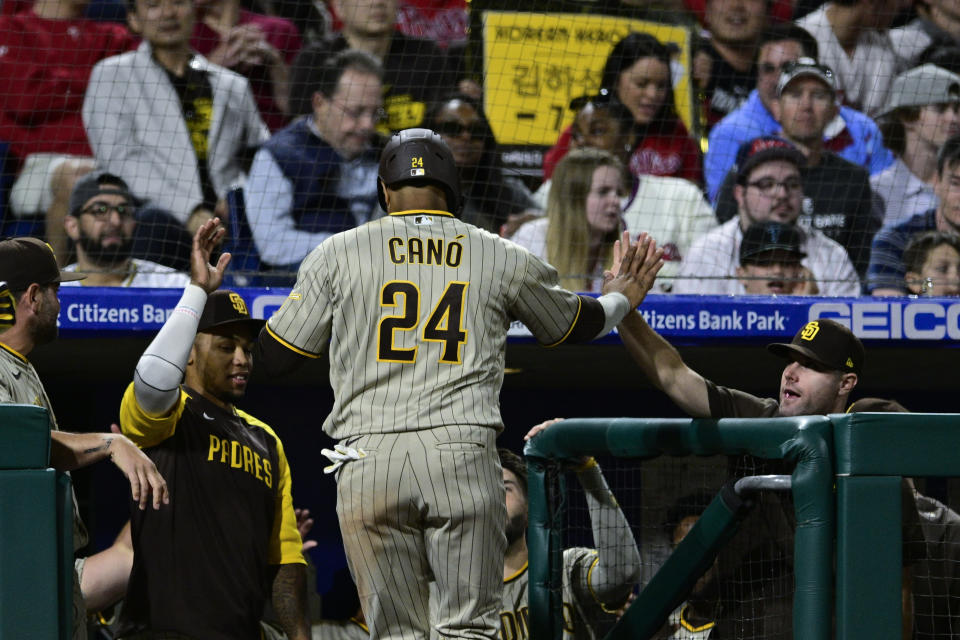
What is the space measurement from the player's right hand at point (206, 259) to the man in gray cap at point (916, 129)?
4.44m

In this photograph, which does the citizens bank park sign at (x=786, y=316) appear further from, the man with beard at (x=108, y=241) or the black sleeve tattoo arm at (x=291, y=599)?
the man with beard at (x=108, y=241)

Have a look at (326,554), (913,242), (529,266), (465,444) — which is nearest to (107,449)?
(465,444)

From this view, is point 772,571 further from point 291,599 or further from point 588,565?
point 291,599

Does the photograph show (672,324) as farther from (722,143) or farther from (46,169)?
(46,169)

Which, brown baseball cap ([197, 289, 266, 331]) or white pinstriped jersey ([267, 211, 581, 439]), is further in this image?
brown baseball cap ([197, 289, 266, 331])

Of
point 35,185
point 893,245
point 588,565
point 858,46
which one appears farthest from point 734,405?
point 858,46

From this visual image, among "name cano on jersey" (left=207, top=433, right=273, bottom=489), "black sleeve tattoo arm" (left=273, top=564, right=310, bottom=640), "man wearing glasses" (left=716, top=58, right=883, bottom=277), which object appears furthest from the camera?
"man wearing glasses" (left=716, top=58, right=883, bottom=277)

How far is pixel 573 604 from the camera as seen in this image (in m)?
3.96

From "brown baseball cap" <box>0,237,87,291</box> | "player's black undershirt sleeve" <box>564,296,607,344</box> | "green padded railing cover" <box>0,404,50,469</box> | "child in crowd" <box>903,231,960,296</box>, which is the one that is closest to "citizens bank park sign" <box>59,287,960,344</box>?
"child in crowd" <box>903,231,960,296</box>

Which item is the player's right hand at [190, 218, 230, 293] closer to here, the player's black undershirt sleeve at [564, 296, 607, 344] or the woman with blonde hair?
the player's black undershirt sleeve at [564, 296, 607, 344]

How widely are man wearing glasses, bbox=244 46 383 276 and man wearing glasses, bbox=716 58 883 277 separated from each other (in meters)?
1.87

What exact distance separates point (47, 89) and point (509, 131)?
8.04ft

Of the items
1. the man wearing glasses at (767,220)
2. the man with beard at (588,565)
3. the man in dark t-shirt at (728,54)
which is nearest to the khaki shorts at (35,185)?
the man with beard at (588,565)

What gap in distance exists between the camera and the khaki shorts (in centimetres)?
594
